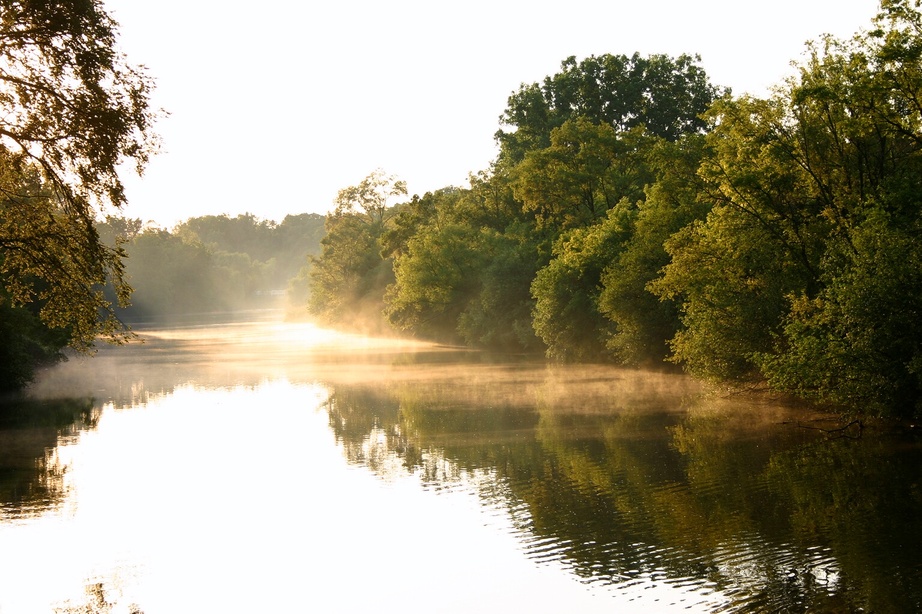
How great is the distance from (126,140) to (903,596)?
16840 mm

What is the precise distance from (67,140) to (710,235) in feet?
76.3

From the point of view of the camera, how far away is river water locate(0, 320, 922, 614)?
1642cm

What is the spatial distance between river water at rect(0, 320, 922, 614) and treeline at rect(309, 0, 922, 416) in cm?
281

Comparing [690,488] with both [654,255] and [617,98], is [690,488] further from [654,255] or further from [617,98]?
[617,98]

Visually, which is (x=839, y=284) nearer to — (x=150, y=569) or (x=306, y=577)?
(x=306, y=577)

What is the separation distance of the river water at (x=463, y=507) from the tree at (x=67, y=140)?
577 cm

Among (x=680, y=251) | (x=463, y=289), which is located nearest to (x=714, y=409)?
(x=680, y=251)

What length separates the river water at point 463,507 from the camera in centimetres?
1642

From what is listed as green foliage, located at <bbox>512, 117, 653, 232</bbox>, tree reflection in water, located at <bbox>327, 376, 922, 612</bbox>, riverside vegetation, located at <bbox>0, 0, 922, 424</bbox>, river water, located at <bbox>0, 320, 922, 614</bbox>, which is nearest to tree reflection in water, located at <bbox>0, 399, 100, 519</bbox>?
river water, located at <bbox>0, 320, 922, 614</bbox>

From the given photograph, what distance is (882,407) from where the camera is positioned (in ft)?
89.2

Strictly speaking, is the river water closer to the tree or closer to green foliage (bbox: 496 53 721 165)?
the tree

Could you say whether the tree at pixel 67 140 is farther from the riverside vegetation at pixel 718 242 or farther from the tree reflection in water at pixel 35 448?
the tree reflection in water at pixel 35 448

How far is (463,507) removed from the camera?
22469mm

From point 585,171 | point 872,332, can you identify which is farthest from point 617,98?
point 872,332
